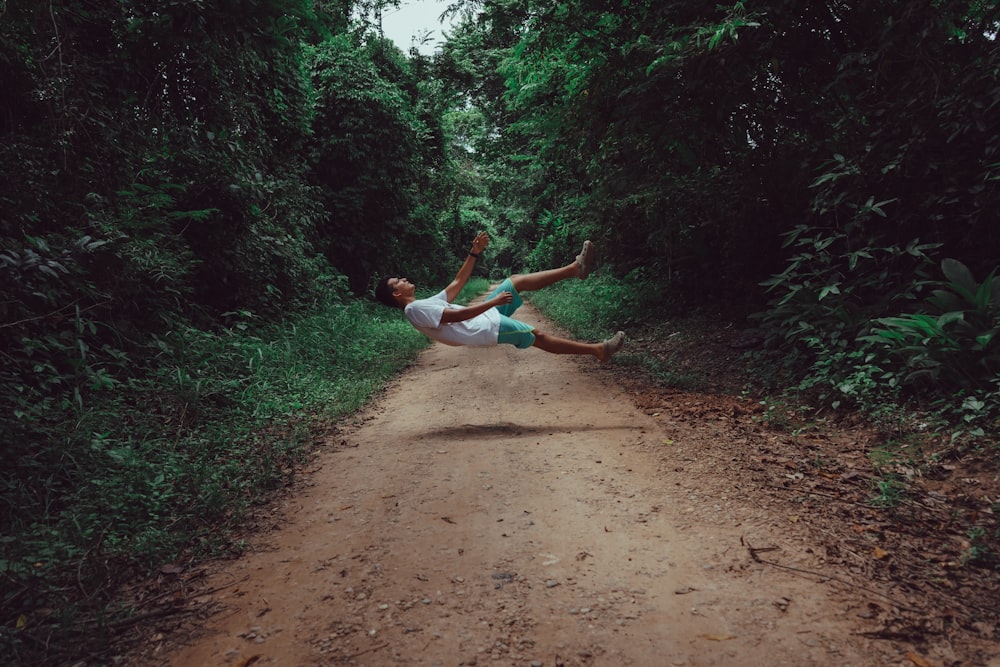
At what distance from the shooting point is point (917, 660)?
1938mm

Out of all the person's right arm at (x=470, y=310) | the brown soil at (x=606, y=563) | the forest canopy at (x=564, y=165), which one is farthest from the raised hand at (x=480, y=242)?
the forest canopy at (x=564, y=165)

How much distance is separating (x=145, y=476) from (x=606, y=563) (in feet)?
10.8

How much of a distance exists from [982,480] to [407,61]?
18.9 metres

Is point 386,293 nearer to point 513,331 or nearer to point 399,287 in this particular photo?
point 399,287

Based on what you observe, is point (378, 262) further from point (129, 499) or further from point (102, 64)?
point (129, 499)

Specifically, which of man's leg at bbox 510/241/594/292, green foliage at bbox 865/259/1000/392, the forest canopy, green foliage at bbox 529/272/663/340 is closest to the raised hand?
man's leg at bbox 510/241/594/292

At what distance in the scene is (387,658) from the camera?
2139 mm

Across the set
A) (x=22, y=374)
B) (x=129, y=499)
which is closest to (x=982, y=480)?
(x=129, y=499)

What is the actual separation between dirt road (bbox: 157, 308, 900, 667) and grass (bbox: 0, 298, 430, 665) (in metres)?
0.45

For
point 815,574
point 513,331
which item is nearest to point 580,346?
point 513,331

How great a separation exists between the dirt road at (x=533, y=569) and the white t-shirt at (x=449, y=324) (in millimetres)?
1180

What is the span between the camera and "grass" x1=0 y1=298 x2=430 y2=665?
2629 millimetres

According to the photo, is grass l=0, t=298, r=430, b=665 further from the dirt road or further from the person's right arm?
the person's right arm

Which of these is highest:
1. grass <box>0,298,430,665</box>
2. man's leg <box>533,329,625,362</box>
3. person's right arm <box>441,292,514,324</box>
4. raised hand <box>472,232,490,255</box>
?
raised hand <box>472,232,490,255</box>
